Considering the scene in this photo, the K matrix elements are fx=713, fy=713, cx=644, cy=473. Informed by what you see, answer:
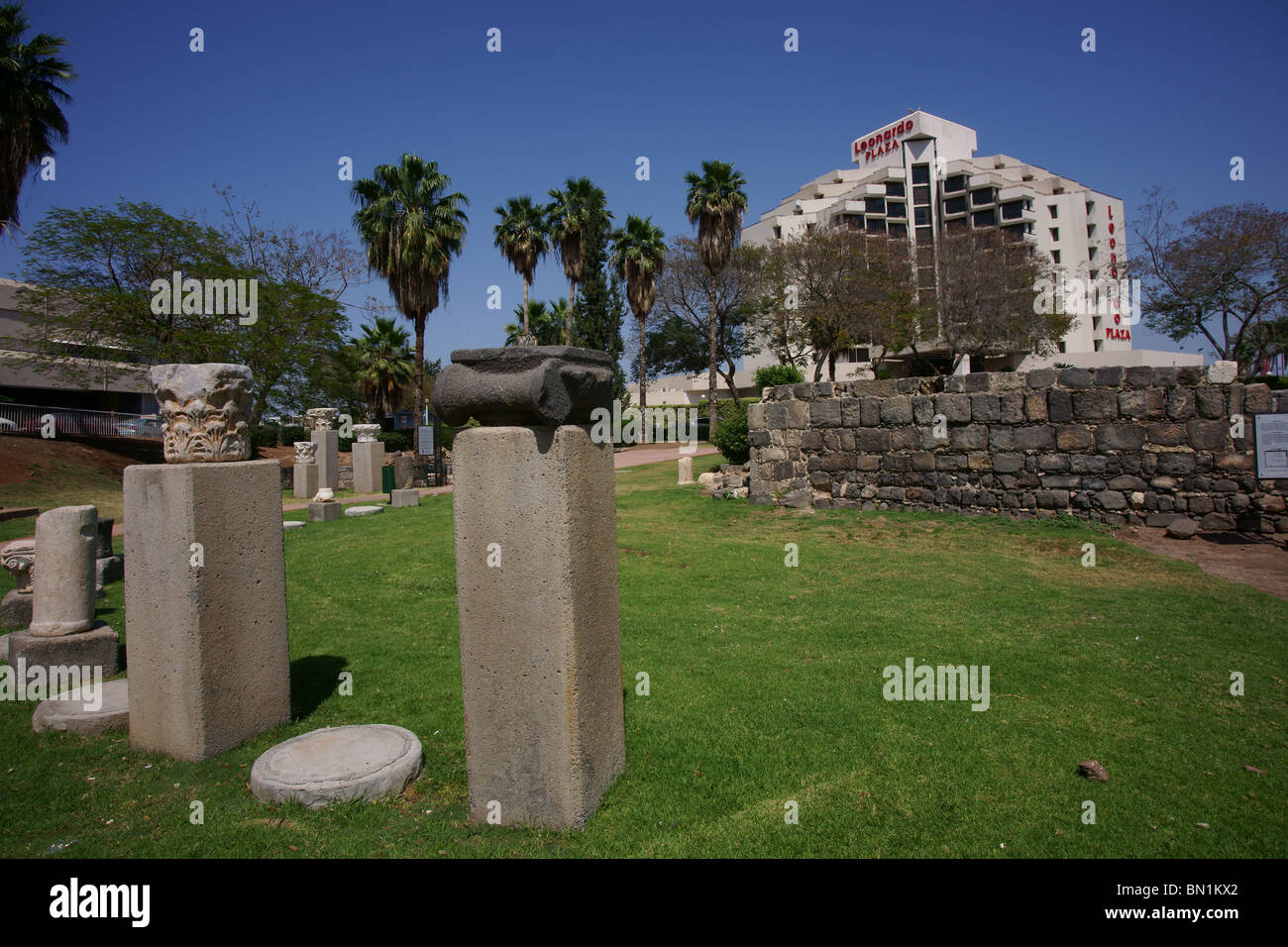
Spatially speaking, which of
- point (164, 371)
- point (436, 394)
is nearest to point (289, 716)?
point (164, 371)

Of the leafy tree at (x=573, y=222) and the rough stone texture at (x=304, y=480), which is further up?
the leafy tree at (x=573, y=222)

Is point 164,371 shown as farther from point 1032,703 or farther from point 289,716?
point 1032,703

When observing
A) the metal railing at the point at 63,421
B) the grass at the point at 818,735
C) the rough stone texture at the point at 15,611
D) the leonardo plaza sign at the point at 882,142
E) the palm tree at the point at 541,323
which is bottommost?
the grass at the point at 818,735

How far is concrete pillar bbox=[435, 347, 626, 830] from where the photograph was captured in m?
3.09

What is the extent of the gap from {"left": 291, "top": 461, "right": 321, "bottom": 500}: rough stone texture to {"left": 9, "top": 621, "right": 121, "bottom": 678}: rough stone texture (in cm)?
1602

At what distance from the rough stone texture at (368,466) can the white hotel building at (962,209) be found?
123 feet

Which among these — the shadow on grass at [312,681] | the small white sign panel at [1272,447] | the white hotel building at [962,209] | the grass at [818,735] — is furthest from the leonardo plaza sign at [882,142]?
the shadow on grass at [312,681]

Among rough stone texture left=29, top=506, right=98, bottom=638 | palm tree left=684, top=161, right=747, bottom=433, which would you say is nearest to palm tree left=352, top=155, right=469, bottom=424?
palm tree left=684, top=161, right=747, bottom=433

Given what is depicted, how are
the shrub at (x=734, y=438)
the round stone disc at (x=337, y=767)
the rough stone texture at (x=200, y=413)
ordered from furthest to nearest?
the shrub at (x=734, y=438), the rough stone texture at (x=200, y=413), the round stone disc at (x=337, y=767)

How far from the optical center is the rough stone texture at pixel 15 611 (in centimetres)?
728

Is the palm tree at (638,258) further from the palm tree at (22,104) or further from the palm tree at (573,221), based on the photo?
the palm tree at (22,104)

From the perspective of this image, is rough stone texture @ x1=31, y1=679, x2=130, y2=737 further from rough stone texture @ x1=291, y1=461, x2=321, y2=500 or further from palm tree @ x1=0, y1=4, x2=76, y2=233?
palm tree @ x1=0, y1=4, x2=76, y2=233
